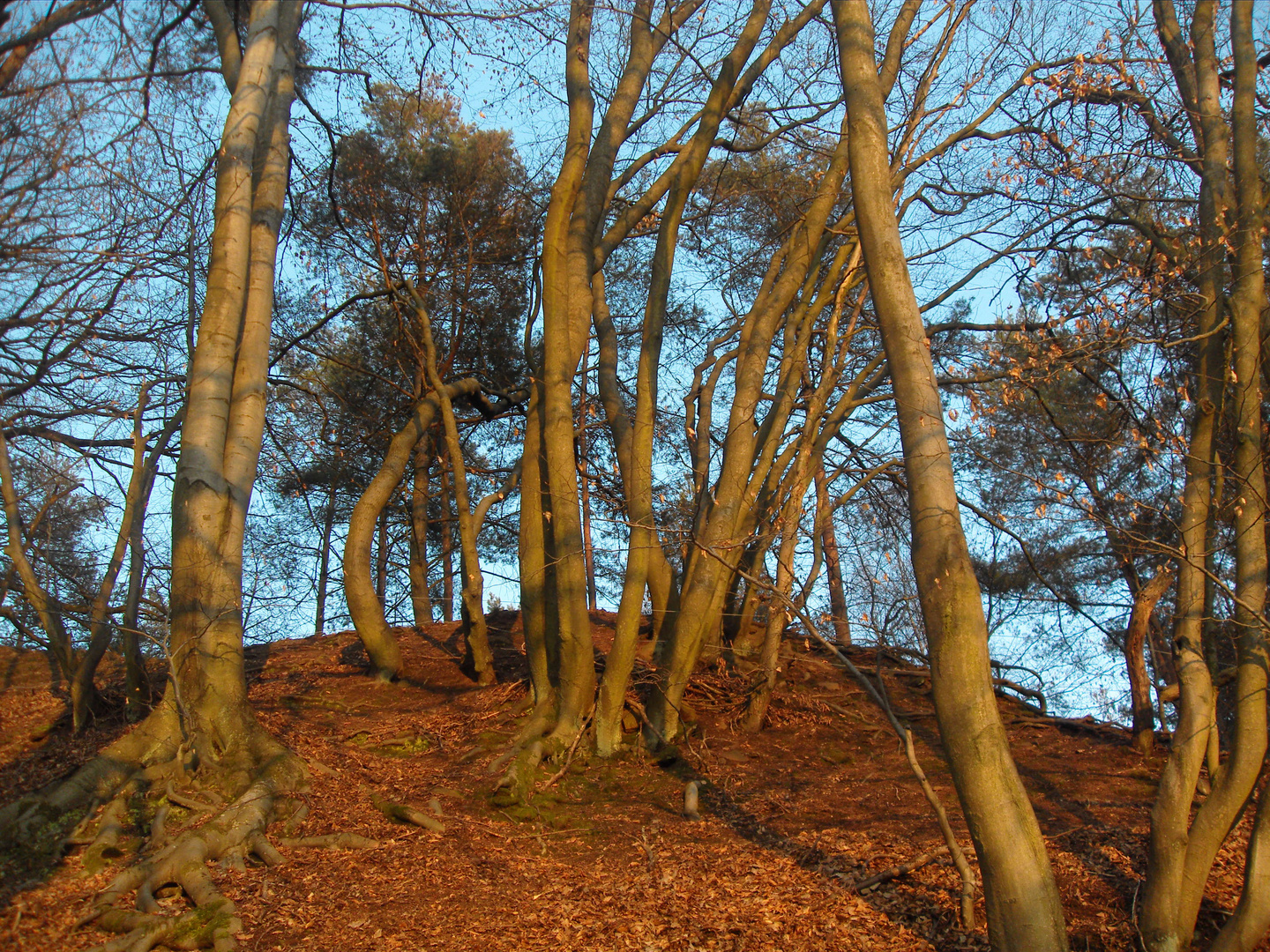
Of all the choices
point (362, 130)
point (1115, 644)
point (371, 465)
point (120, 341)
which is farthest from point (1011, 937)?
point (362, 130)

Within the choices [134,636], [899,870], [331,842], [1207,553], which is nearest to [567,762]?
[331,842]

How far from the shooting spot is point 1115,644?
37.4 feet

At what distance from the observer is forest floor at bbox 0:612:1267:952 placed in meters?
3.98

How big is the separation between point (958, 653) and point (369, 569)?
6.45m

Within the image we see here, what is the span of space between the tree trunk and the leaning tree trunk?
3.63m

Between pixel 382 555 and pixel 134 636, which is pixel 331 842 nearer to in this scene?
pixel 134 636

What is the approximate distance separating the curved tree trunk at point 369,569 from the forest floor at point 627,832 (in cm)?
34

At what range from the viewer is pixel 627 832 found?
5.41 m

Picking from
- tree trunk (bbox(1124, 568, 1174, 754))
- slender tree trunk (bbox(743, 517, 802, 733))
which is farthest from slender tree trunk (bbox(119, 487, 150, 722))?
tree trunk (bbox(1124, 568, 1174, 754))

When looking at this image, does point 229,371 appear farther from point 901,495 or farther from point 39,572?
point 901,495

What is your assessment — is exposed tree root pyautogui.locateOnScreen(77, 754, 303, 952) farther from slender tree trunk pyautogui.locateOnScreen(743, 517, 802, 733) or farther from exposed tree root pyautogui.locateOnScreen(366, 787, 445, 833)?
slender tree trunk pyautogui.locateOnScreen(743, 517, 802, 733)

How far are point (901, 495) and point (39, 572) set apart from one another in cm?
848

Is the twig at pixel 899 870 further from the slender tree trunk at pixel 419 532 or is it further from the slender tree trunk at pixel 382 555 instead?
the slender tree trunk at pixel 382 555

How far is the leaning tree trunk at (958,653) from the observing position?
3.28m
